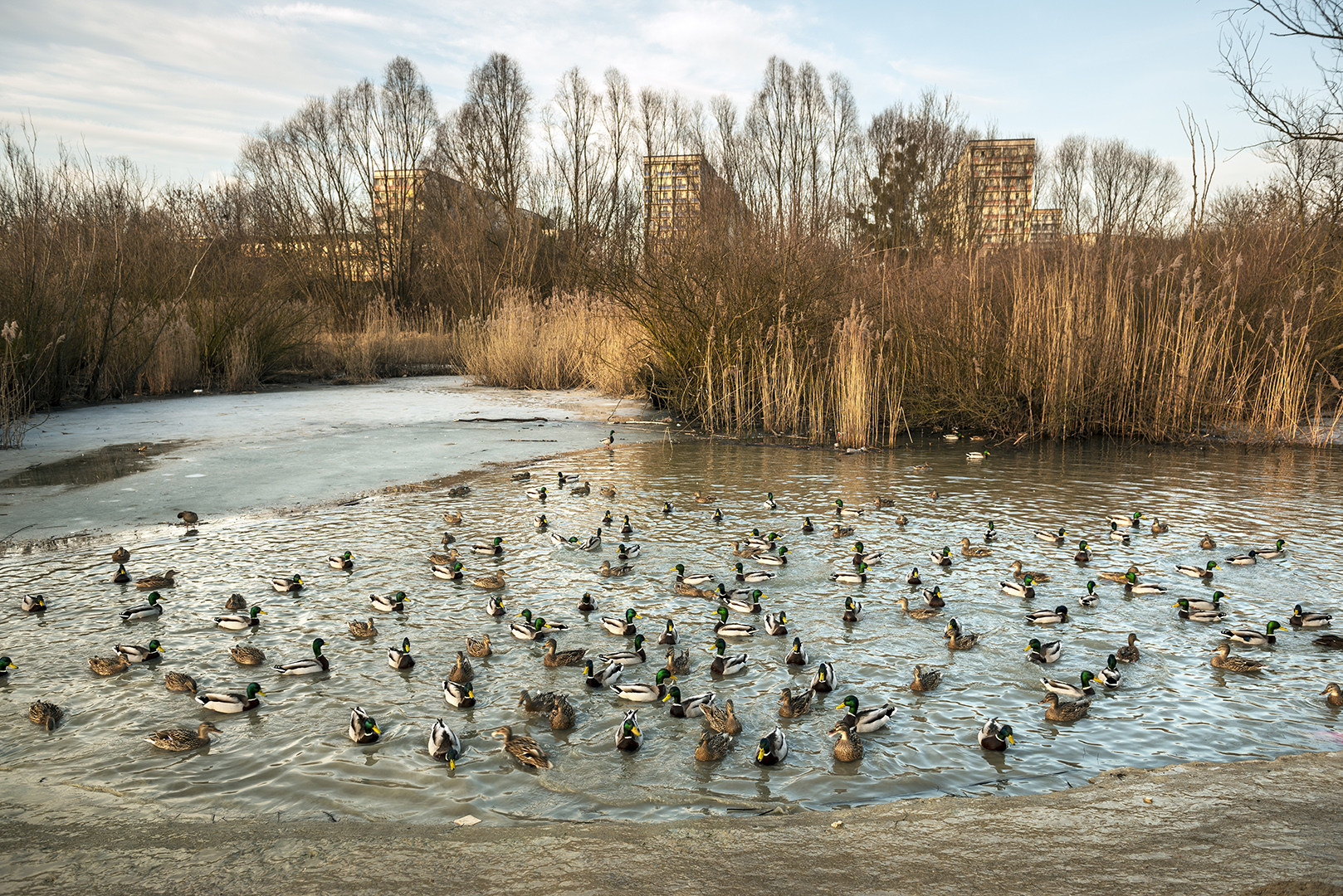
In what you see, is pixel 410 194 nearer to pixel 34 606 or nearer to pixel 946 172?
pixel 946 172

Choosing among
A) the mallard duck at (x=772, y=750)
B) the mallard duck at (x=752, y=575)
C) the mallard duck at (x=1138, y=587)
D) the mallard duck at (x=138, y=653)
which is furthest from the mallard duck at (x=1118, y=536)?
the mallard duck at (x=138, y=653)

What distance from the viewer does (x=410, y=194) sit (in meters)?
34.4

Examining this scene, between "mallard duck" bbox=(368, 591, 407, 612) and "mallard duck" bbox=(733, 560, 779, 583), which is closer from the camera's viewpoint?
"mallard duck" bbox=(368, 591, 407, 612)

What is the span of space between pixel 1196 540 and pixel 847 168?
3725cm

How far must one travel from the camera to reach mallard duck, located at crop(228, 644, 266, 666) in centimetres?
496

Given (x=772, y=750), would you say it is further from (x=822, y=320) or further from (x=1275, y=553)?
(x=822, y=320)

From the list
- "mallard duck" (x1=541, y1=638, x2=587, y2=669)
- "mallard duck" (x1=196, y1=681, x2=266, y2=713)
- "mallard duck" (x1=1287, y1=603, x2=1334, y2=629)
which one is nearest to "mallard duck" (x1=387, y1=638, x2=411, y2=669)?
"mallard duck" (x1=541, y1=638, x2=587, y2=669)

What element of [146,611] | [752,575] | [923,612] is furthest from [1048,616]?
[146,611]

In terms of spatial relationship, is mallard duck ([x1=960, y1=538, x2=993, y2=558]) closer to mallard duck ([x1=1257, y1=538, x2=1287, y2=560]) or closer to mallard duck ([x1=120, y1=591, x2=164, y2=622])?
mallard duck ([x1=1257, y1=538, x2=1287, y2=560])

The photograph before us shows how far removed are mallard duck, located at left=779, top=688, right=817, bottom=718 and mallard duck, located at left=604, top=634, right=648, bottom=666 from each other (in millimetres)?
977

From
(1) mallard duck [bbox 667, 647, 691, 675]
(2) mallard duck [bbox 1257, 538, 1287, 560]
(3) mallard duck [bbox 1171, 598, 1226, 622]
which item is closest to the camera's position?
(1) mallard duck [bbox 667, 647, 691, 675]

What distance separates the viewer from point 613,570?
22.5 feet

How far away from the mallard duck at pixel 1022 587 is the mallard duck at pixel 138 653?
594 centimetres

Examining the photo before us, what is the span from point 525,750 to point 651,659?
1.41m
